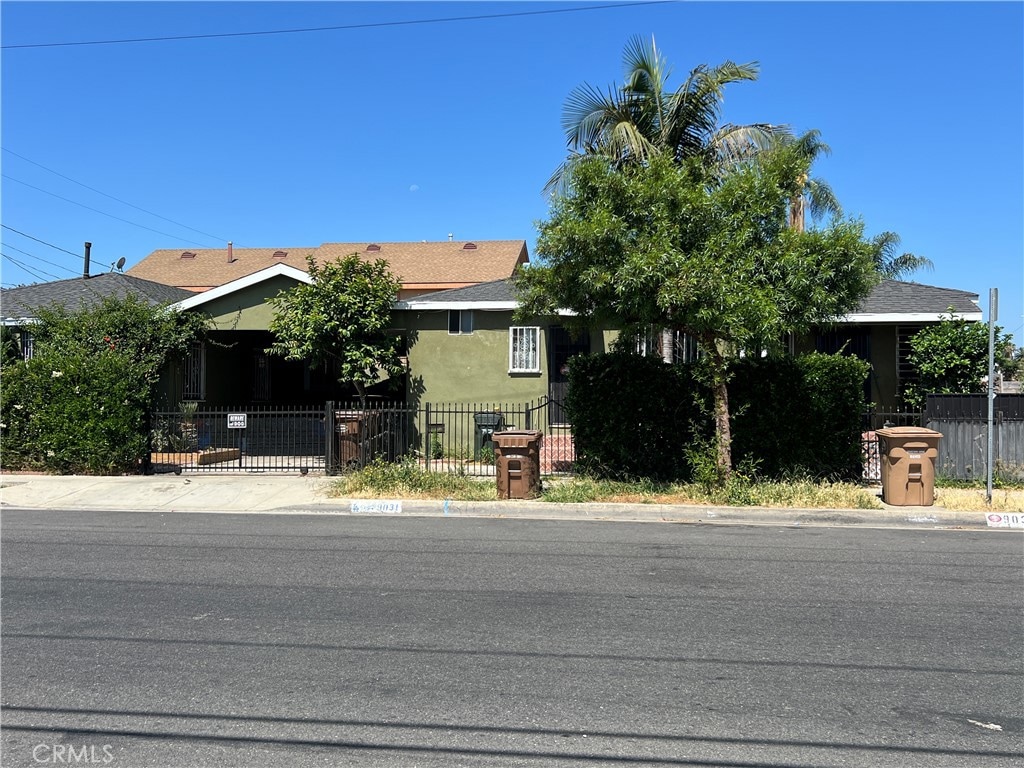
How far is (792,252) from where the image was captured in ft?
35.1

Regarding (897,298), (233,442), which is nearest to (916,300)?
(897,298)

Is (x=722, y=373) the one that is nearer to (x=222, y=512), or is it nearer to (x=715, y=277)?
(x=715, y=277)

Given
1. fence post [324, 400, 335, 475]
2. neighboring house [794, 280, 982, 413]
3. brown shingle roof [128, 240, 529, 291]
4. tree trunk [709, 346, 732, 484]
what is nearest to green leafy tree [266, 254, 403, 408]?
fence post [324, 400, 335, 475]

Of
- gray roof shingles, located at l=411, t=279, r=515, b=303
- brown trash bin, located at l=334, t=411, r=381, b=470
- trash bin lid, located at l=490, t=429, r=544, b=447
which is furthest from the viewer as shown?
gray roof shingles, located at l=411, t=279, r=515, b=303

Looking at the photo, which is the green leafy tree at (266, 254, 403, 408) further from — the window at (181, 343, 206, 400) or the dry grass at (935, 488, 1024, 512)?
the dry grass at (935, 488, 1024, 512)

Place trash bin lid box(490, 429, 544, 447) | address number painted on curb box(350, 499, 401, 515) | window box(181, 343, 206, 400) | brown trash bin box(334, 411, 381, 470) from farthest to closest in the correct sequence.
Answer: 1. window box(181, 343, 206, 400)
2. brown trash bin box(334, 411, 381, 470)
3. trash bin lid box(490, 429, 544, 447)
4. address number painted on curb box(350, 499, 401, 515)

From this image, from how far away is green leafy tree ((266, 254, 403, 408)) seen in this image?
15773 millimetres

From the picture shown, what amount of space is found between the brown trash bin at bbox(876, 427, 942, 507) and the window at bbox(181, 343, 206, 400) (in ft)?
50.2

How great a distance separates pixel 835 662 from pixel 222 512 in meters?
8.95

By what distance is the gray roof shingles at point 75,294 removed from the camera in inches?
754

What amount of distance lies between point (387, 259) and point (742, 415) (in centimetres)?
2053

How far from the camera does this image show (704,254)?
1039cm

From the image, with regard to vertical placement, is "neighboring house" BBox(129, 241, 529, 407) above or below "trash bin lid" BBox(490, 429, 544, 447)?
above

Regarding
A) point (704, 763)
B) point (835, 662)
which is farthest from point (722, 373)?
point (704, 763)
